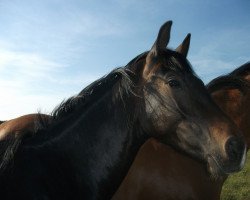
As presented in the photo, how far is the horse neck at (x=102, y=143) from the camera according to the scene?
11.7ft

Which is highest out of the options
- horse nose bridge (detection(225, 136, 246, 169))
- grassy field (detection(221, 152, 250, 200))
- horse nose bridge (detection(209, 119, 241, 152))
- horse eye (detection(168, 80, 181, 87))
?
horse eye (detection(168, 80, 181, 87))

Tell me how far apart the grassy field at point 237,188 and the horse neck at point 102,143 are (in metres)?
6.29

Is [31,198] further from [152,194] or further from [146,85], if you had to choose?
[152,194]

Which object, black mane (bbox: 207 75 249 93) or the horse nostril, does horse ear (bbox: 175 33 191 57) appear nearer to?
the horse nostril

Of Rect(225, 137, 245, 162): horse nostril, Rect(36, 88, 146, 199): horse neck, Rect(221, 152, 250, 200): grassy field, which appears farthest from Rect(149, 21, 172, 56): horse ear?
Rect(221, 152, 250, 200): grassy field

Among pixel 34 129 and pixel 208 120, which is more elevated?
pixel 34 129

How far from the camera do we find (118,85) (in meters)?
3.83

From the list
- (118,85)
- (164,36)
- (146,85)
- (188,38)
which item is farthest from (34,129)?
(188,38)

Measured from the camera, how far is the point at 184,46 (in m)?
4.21

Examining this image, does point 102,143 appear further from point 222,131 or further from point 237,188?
point 237,188

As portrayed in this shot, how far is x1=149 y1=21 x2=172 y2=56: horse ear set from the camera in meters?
3.74

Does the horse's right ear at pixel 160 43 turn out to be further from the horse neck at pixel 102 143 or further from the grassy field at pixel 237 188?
the grassy field at pixel 237 188

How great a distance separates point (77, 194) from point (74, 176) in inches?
6.7

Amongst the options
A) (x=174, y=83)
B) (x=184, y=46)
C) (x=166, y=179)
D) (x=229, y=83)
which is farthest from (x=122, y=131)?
(x=229, y=83)
